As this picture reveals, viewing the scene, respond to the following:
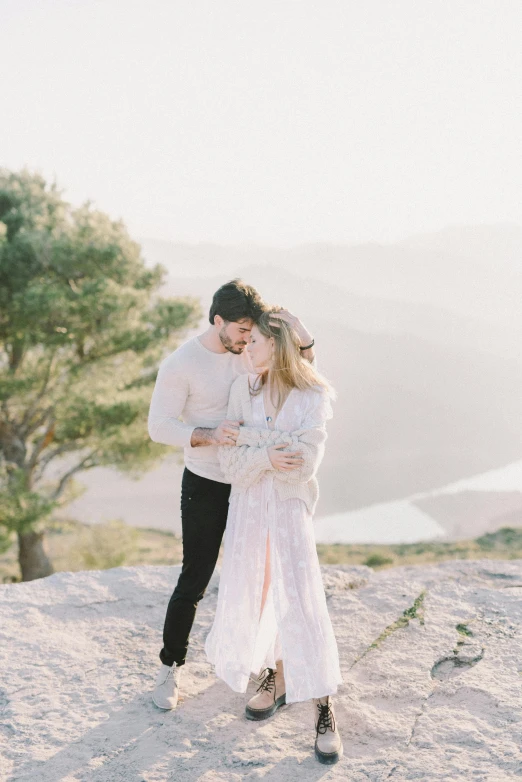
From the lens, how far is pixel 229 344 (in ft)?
10.2

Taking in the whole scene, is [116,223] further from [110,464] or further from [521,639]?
[521,639]

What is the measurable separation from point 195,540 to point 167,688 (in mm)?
796

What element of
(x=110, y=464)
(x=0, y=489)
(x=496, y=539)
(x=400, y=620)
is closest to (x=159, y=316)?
(x=110, y=464)

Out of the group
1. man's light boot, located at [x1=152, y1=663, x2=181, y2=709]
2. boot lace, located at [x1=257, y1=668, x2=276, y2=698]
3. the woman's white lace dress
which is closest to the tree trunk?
man's light boot, located at [x1=152, y1=663, x2=181, y2=709]

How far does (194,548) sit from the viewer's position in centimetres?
324

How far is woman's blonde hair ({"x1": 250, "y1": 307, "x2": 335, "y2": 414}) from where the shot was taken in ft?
9.69

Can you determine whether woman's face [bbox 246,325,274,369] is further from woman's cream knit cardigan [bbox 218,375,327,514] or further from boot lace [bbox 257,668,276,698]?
boot lace [bbox 257,668,276,698]

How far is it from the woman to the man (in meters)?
0.12

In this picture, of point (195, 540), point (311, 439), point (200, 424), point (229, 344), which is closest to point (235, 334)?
point (229, 344)

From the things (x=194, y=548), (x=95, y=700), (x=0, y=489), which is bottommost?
(x=0, y=489)

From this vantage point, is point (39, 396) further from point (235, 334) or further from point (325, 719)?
point (325, 719)

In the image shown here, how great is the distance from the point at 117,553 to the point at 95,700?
10.9m

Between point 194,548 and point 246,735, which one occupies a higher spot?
point 194,548

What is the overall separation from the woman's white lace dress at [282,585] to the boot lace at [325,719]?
76 mm
